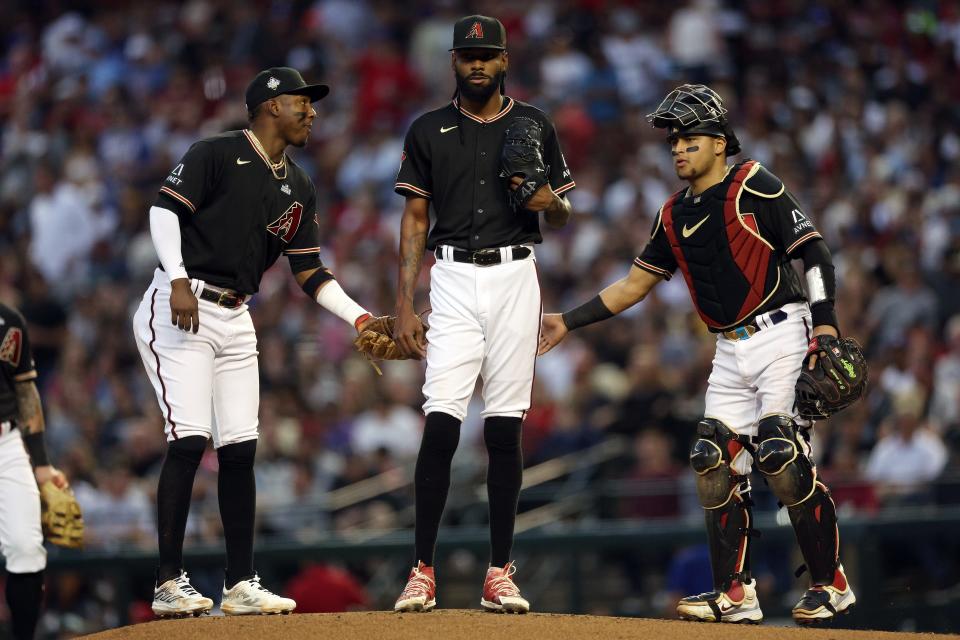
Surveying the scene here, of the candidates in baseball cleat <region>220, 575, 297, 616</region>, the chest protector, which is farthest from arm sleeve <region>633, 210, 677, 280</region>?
baseball cleat <region>220, 575, 297, 616</region>

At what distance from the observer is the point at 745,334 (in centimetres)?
651

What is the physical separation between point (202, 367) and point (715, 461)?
2.25 metres

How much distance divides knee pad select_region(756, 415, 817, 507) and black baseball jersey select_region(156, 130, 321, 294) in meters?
2.34

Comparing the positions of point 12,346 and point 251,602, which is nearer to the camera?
point 251,602

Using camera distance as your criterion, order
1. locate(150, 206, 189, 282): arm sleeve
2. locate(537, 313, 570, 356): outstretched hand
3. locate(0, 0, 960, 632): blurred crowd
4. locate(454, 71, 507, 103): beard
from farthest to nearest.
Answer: locate(0, 0, 960, 632): blurred crowd, locate(537, 313, 570, 356): outstretched hand, locate(454, 71, 507, 103): beard, locate(150, 206, 189, 282): arm sleeve

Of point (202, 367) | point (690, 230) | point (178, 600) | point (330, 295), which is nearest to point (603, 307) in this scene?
point (690, 230)

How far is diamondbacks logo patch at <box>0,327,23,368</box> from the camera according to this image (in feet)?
24.7

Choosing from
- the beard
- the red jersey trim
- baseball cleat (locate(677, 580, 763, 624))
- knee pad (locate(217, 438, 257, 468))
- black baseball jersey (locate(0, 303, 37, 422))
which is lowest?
baseball cleat (locate(677, 580, 763, 624))

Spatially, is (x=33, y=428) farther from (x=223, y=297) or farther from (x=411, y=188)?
(x=411, y=188)

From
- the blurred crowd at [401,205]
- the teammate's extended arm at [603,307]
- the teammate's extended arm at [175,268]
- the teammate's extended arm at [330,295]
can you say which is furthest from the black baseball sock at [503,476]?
the blurred crowd at [401,205]

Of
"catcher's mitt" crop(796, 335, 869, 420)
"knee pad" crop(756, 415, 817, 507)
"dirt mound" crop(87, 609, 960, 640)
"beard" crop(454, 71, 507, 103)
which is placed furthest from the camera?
"beard" crop(454, 71, 507, 103)

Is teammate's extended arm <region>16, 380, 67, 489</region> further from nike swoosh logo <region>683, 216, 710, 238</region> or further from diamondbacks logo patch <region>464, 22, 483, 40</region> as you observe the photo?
nike swoosh logo <region>683, 216, 710, 238</region>

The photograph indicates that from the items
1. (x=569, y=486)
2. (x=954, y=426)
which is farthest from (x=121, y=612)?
(x=954, y=426)

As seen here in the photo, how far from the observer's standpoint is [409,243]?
6742 millimetres
